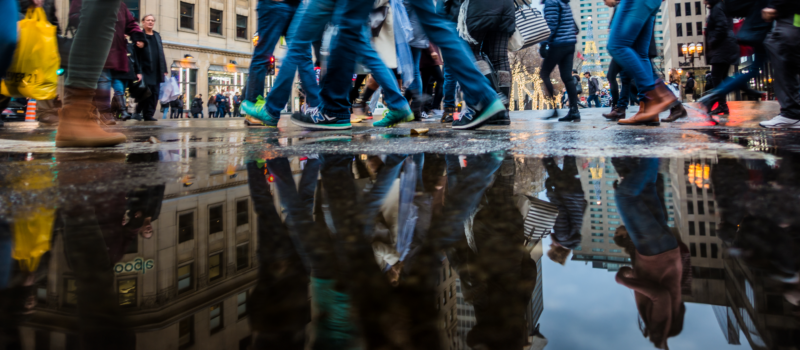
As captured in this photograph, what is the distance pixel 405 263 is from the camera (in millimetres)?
938

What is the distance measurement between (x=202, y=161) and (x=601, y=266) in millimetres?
2103

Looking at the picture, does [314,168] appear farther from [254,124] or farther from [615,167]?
[254,124]

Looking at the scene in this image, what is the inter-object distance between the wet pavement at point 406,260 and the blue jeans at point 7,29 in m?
1.66

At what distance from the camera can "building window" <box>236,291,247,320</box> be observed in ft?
2.34

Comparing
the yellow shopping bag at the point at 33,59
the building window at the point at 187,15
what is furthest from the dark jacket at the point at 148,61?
the building window at the point at 187,15

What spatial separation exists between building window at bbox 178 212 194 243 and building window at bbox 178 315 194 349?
463mm

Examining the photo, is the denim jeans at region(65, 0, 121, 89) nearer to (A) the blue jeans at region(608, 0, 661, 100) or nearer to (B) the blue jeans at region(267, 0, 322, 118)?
(B) the blue jeans at region(267, 0, 322, 118)

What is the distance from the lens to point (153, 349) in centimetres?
62

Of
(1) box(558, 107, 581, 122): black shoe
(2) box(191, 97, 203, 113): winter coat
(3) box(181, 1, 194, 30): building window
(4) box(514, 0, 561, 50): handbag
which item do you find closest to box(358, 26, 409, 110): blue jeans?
(4) box(514, 0, 561, 50): handbag

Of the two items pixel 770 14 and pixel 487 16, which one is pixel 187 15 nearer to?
pixel 487 16

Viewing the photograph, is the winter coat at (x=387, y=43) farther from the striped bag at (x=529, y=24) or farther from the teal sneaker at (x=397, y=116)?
the teal sneaker at (x=397, y=116)

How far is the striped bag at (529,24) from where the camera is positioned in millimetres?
6188

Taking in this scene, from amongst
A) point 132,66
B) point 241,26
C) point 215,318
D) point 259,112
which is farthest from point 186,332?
point 241,26

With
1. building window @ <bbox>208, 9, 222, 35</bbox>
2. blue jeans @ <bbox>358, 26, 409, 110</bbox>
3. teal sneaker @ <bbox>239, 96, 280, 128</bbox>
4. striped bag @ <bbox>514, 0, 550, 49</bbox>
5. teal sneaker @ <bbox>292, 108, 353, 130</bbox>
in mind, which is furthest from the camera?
building window @ <bbox>208, 9, 222, 35</bbox>
